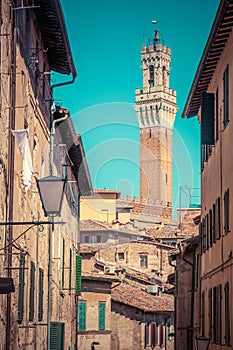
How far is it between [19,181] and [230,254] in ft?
17.5

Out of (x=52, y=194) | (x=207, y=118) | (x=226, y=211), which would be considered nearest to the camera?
(x=52, y=194)

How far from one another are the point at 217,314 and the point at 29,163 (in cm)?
787

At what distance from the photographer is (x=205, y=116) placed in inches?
1038

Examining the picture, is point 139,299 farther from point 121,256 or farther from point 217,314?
point 121,256

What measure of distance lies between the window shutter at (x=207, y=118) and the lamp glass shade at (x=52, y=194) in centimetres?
1313

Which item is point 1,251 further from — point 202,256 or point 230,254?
point 202,256

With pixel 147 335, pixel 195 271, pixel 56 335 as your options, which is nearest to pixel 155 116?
pixel 147 335

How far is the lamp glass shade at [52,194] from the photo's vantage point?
13.3m

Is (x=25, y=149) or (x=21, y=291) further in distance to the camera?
(x=21, y=291)

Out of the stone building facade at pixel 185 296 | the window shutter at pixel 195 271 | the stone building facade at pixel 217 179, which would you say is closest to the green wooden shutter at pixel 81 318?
the stone building facade at pixel 185 296

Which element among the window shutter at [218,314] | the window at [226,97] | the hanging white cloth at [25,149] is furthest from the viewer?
the window shutter at [218,314]

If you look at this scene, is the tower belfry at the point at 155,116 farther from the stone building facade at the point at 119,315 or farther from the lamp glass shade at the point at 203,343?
the lamp glass shade at the point at 203,343

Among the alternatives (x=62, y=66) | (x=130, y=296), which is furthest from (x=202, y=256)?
(x=130, y=296)

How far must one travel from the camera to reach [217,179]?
2481 cm
